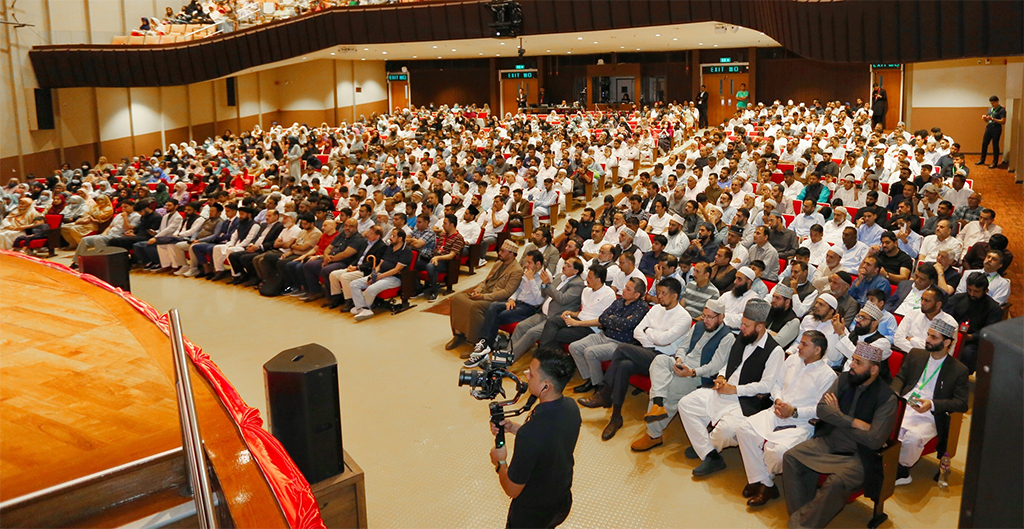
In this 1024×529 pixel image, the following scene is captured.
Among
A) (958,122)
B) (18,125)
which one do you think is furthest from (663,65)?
(18,125)

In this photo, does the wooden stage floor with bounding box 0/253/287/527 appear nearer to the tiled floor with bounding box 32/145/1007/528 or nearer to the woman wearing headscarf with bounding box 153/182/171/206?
the tiled floor with bounding box 32/145/1007/528

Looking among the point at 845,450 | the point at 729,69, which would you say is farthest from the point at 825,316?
the point at 729,69

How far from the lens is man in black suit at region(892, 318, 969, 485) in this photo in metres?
4.47

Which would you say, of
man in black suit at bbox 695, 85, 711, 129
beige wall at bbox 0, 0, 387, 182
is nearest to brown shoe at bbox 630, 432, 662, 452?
beige wall at bbox 0, 0, 387, 182

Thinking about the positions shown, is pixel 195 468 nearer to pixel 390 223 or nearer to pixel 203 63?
pixel 390 223

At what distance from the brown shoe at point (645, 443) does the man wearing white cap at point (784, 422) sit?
735 millimetres

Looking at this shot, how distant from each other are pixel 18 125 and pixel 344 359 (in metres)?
14.9

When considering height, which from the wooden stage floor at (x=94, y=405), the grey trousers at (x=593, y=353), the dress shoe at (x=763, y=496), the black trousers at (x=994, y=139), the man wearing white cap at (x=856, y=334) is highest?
the black trousers at (x=994, y=139)

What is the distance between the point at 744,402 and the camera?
15.9 feet

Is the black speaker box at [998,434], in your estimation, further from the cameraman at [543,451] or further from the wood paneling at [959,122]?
the wood paneling at [959,122]

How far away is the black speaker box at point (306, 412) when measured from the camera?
355 centimetres

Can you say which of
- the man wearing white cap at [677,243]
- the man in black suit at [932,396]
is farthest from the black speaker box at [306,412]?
the man wearing white cap at [677,243]

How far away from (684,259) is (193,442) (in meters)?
5.56

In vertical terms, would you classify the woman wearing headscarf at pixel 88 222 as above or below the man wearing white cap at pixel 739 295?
above
